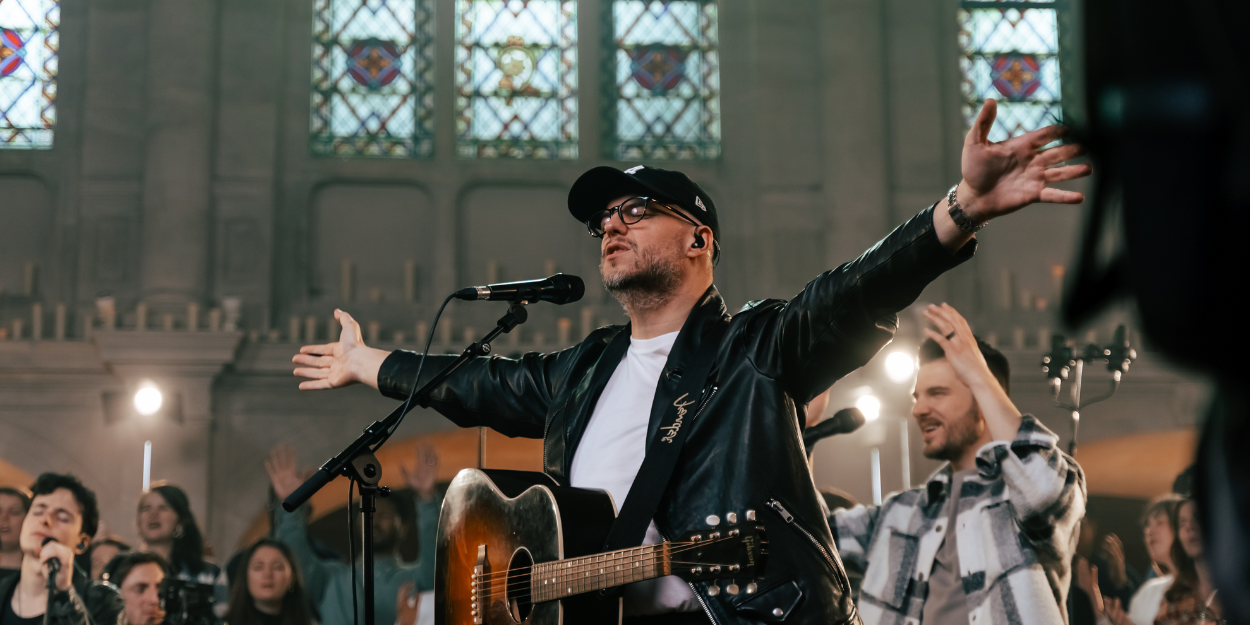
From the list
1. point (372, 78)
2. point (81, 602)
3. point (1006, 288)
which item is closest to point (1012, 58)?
point (1006, 288)

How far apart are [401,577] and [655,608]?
652 centimetres

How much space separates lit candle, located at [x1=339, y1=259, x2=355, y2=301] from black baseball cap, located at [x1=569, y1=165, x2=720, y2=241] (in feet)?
28.8

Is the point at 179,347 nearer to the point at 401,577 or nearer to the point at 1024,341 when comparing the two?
the point at 401,577

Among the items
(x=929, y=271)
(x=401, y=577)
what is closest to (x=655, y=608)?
(x=929, y=271)

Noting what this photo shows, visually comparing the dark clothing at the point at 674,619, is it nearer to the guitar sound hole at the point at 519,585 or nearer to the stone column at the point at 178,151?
the guitar sound hole at the point at 519,585

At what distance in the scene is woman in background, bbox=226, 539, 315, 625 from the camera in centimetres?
709

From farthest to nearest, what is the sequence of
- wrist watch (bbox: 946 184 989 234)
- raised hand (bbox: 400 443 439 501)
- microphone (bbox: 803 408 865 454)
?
raised hand (bbox: 400 443 439 501) → microphone (bbox: 803 408 865 454) → wrist watch (bbox: 946 184 989 234)

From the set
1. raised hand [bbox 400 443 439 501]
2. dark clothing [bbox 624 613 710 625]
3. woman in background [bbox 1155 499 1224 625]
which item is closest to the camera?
dark clothing [bbox 624 613 710 625]

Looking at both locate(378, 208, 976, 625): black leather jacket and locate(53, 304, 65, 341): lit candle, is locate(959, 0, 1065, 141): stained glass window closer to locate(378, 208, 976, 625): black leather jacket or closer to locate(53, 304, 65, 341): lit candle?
locate(53, 304, 65, 341): lit candle

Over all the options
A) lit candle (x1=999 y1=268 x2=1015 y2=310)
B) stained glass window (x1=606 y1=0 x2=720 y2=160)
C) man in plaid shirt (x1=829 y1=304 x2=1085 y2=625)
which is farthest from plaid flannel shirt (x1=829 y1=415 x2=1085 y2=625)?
stained glass window (x1=606 y1=0 x2=720 y2=160)

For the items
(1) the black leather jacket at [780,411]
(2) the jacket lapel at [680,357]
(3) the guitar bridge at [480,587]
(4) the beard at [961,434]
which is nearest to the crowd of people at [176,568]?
(4) the beard at [961,434]

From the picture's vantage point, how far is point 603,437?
7.73ft

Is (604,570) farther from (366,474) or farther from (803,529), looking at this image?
(366,474)

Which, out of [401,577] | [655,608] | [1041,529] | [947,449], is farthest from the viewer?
[401,577]
